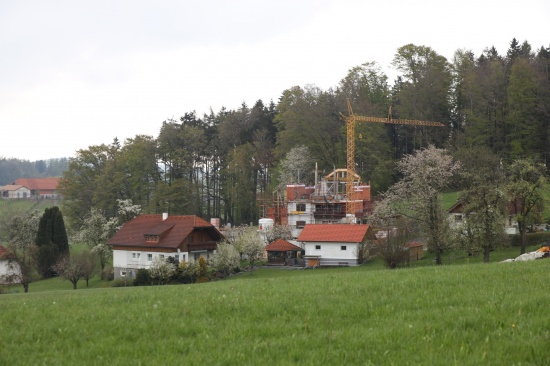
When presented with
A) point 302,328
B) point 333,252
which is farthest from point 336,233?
point 302,328

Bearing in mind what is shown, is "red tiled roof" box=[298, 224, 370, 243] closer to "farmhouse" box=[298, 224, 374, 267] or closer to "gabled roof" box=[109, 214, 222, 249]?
"farmhouse" box=[298, 224, 374, 267]

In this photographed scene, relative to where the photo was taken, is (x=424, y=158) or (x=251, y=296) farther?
(x=424, y=158)

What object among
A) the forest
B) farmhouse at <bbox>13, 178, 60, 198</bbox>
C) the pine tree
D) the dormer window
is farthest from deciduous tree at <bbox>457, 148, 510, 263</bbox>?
farmhouse at <bbox>13, 178, 60, 198</bbox>

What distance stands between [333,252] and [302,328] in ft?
152

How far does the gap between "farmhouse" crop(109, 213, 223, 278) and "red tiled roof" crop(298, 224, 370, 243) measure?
388 inches

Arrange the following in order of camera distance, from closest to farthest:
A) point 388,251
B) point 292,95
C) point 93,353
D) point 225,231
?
point 93,353
point 388,251
point 225,231
point 292,95

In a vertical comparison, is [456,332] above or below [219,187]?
below

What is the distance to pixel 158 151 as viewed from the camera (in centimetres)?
8769

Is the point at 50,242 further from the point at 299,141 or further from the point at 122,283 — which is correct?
the point at 299,141

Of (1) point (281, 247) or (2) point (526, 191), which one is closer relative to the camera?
(2) point (526, 191)

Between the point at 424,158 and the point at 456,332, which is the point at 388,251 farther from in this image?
the point at 456,332

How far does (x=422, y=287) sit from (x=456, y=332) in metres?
4.55

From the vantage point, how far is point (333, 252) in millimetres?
56438

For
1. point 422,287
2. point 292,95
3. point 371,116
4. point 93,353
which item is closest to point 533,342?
point 422,287
